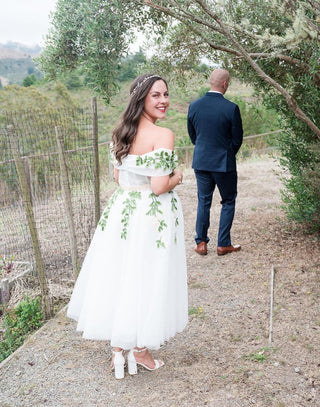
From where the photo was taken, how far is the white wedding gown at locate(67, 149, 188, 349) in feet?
8.80

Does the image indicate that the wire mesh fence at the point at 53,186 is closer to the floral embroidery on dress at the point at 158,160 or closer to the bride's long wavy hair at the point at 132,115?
the bride's long wavy hair at the point at 132,115

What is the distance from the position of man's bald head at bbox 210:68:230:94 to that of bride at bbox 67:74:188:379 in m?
1.99

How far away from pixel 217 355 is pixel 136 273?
1.04 m

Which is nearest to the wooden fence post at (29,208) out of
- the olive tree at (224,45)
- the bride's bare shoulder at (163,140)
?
the olive tree at (224,45)

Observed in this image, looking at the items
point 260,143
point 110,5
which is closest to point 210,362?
point 110,5

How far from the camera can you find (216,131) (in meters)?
4.66

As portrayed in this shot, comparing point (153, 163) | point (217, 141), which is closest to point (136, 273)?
point (153, 163)

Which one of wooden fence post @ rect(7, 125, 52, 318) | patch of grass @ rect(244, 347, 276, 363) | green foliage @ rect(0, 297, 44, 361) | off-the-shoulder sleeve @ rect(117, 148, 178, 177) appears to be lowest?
green foliage @ rect(0, 297, 44, 361)

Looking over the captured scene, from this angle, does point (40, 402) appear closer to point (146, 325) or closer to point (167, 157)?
point (146, 325)

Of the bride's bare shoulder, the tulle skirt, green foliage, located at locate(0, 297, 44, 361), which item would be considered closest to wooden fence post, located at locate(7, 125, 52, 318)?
green foliage, located at locate(0, 297, 44, 361)

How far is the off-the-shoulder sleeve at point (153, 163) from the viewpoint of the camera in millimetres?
2645

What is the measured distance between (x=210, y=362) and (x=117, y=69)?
112 inches

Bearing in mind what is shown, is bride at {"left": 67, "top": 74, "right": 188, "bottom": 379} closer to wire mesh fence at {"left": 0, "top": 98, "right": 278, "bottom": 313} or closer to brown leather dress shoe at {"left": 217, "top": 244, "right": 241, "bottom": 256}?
wire mesh fence at {"left": 0, "top": 98, "right": 278, "bottom": 313}

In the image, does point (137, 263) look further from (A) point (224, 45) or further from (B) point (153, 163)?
(A) point (224, 45)
